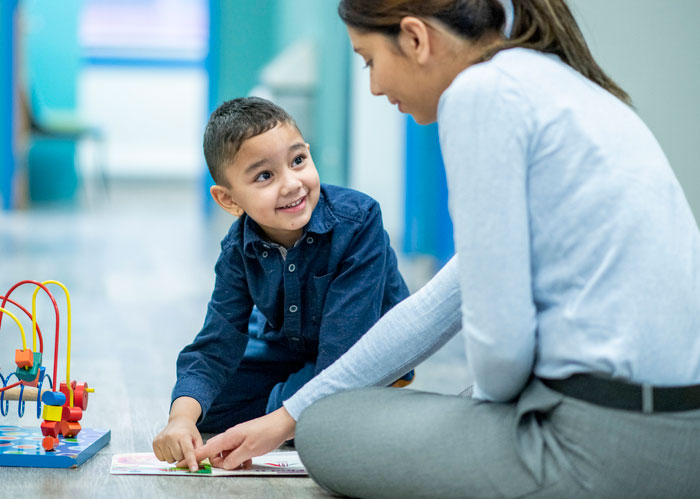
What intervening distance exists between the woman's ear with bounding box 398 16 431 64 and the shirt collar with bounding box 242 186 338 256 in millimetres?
376

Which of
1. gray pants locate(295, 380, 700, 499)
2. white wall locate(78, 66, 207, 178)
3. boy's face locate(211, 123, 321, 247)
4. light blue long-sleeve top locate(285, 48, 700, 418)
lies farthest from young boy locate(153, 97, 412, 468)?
white wall locate(78, 66, 207, 178)

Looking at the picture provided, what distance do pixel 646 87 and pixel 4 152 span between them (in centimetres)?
468

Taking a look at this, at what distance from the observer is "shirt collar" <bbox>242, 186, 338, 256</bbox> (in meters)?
1.36

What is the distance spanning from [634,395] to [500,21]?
0.43 meters

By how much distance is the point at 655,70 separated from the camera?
2.21 m

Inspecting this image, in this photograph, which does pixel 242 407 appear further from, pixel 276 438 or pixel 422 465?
pixel 422 465

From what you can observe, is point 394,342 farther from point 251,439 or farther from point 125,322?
point 125,322

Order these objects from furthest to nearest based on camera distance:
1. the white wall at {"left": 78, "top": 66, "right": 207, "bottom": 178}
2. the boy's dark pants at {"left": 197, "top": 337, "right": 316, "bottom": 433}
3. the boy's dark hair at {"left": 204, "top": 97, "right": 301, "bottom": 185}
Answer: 1. the white wall at {"left": 78, "top": 66, "right": 207, "bottom": 178}
2. the boy's dark pants at {"left": 197, "top": 337, "right": 316, "bottom": 433}
3. the boy's dark hair at {"left": 204, "top": 97, "right": 301, "bottom": 185}

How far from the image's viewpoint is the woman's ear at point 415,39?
102cm

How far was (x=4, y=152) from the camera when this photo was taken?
19.4ft

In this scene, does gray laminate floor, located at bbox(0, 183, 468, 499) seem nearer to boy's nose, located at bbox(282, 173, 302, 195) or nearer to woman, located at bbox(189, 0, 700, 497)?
woman, located at bbox(189, 0, 700, 497)

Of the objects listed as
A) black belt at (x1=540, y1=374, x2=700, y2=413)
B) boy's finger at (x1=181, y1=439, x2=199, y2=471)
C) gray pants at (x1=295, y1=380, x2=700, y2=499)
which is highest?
black belt at (x1=540, y1=374, x2=700, y2=413)

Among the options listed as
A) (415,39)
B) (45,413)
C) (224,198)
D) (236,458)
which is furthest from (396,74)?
(45,413)

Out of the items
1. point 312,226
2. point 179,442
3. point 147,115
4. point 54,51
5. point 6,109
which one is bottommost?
point 147,115
